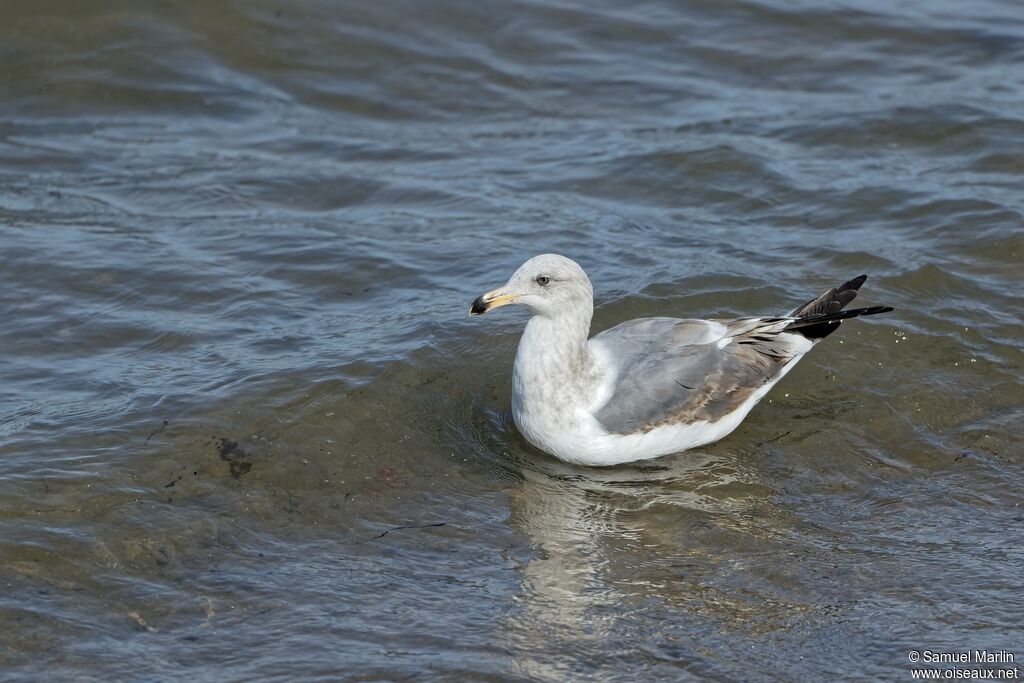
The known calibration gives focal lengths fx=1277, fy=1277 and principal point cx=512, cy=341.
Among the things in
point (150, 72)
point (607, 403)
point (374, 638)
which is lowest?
point (374, 638)

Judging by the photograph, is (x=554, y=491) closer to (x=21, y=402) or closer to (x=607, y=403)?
(x=607, y=403)

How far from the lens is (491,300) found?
20.6ft

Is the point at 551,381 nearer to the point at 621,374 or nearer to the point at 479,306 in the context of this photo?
the point at 621,374

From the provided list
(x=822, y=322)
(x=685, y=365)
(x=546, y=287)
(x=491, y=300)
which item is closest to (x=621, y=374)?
(x=685, y=365)

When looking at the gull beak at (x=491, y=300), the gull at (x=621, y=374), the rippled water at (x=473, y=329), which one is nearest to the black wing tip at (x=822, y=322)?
the gull at (x=621, y=374)

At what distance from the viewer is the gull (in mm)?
6344

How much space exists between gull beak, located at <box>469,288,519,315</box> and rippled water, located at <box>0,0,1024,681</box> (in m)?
0.79

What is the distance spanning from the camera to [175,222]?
906 cm

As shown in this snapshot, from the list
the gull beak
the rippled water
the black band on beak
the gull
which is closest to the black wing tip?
the gull

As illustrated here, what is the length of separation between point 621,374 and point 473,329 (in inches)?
57.8

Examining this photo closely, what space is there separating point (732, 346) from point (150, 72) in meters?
6.90

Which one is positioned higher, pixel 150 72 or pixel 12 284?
pixel 150 72

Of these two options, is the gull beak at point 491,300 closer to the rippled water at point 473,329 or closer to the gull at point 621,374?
the gull at point 621,374

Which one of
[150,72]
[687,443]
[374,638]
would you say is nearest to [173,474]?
[374,638]
